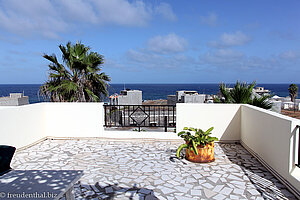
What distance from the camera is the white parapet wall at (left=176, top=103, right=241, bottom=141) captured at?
516 centimetres

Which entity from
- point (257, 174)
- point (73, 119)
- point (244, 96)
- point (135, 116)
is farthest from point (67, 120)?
point (244, 96)

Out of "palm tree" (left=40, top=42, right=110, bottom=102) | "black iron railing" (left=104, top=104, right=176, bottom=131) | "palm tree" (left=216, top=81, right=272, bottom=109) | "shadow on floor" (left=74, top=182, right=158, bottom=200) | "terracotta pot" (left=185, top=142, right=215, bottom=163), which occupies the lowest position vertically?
"shadow on floor" (left=74, top=182, right=158, bottom=200)

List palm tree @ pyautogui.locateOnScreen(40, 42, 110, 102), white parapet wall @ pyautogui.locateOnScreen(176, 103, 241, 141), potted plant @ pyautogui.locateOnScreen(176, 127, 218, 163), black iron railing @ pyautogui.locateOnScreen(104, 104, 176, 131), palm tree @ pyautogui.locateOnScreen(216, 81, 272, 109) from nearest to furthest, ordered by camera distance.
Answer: potted plant @ pyautogui.locateOnScreen(176, 127, 218, 163) < white parapet wall @ pyautogui.locateOnScreen(176, 103, 241, 141) < palm tree @ pyautogui.locateOnScreen(216, 81, 272, 109) < black iron railing @ pyautogui.locateOnScreen(104, 104, 176, 131) < palm tree @ pyautogui.locateOnScreen(40, 42, 110, 102)

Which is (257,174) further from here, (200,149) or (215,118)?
(215,118)

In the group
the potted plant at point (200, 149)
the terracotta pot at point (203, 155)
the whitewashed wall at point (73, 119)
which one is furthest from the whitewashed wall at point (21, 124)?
the terracotta pot at point (203, 155)

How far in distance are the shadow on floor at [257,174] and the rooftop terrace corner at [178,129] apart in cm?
6

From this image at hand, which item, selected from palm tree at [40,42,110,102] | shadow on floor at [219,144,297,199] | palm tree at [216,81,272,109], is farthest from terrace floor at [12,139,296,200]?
palm tree at [40,42,110,102]

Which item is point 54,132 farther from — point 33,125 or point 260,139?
point 260,139

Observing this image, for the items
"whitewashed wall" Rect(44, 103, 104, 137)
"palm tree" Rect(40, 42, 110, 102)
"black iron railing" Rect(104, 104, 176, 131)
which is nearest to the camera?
"whitewashed wall" Rect(44, 103, 104, 137)

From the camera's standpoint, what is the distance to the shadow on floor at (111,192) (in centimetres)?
271

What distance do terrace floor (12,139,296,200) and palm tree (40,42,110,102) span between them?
178 centimetres

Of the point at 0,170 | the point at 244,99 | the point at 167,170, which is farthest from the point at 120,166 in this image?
the point at 244,99

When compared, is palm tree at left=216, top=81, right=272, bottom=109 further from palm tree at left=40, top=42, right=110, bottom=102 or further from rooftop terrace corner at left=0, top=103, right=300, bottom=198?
palm tree at left=40, top=42, right=110, bottom=102

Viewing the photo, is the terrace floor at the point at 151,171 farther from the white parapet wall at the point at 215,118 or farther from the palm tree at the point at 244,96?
the palm tree at the point at 244,96
